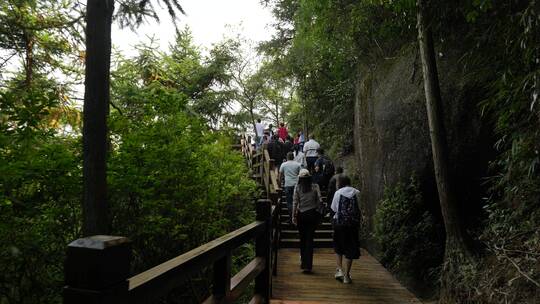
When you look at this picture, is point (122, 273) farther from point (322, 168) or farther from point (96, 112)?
point (322, 168)

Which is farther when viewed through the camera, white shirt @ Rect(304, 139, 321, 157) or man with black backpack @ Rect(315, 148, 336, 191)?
white shirt @ Rect(304, 139, 321, 157)

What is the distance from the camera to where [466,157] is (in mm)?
6781

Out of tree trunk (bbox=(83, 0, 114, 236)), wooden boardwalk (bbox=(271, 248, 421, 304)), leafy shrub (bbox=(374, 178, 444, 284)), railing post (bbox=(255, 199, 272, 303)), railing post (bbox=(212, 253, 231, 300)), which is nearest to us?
railing post (bbox=(212, 253, 231, 300))

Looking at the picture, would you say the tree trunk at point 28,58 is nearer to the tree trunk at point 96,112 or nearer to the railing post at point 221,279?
the tree trunk at point 96,112

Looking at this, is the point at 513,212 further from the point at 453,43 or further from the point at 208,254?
the point at 208,254

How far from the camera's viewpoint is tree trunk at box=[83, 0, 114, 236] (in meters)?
4.55

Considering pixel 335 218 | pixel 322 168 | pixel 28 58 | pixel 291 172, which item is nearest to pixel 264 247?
pixel 335 218

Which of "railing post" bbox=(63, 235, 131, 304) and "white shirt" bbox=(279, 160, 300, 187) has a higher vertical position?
"white shirt" bbox=(279, 160, 300, 187)

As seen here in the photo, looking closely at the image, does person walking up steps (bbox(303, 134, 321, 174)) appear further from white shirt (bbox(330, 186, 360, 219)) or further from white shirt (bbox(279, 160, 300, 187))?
white shirt (bbox(330, 186, 360, 219))

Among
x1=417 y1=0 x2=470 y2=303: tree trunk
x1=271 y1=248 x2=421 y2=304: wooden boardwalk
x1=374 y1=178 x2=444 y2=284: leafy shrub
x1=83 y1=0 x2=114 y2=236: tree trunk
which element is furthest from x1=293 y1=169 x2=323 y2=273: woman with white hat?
x1=83 y1=0 x2=114 y2=236: tree trunk

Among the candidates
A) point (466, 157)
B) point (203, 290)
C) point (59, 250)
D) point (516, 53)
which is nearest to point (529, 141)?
point (516, 53)

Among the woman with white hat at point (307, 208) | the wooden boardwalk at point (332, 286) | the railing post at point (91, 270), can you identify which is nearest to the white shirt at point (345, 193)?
the woman with white hat at point (307, 208)

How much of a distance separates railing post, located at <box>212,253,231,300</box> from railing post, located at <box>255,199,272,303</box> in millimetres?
1520

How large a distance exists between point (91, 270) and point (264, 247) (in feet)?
10.2
